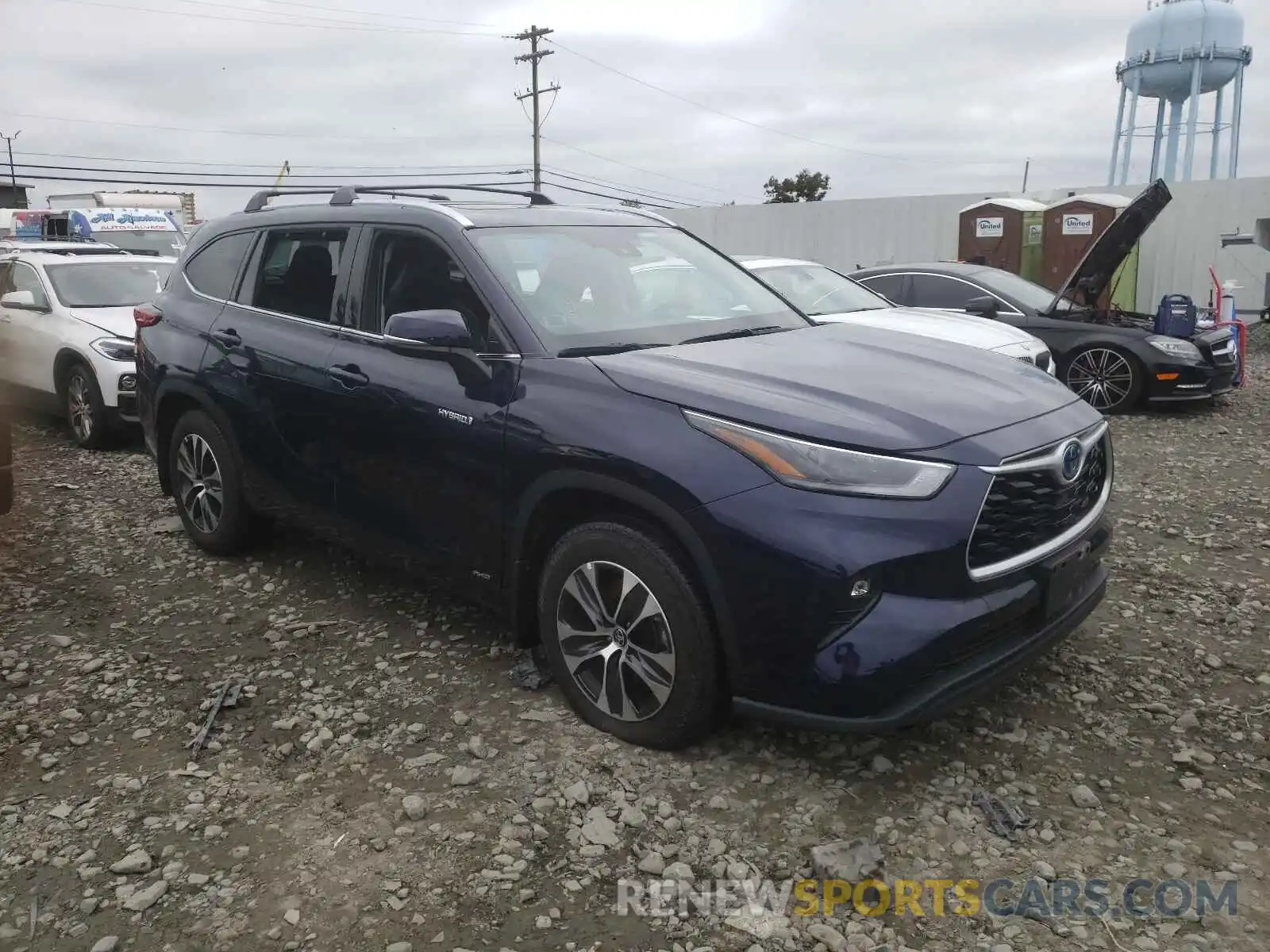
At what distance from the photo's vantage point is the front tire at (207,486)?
4832 mm

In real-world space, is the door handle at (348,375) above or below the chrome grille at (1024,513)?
above

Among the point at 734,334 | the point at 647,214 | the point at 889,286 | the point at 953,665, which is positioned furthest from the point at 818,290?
the point at 953,665

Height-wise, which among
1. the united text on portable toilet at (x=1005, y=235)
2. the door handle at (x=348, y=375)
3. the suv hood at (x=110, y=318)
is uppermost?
the united text on portable toilet at (x=1005, y=235)

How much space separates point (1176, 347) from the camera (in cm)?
908

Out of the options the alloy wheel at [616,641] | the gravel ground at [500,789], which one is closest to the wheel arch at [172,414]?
the gravel ground at [500,789]

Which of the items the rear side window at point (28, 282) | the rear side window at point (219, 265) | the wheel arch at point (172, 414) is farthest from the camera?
the rear side window at point (28, 282)

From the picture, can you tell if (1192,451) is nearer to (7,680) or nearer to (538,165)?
(7,680)

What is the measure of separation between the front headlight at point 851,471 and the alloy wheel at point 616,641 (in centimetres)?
59

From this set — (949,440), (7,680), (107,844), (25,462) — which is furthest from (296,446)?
(25,462)

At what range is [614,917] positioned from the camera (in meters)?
2.54

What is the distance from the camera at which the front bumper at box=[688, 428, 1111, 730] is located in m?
2.66

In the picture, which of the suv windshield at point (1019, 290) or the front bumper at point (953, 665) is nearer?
the front bumper at point (953, 665)

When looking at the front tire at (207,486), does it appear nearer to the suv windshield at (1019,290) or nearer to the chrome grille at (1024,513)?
the chrome grille at (1024,513)

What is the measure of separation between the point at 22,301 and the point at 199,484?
4.67m
